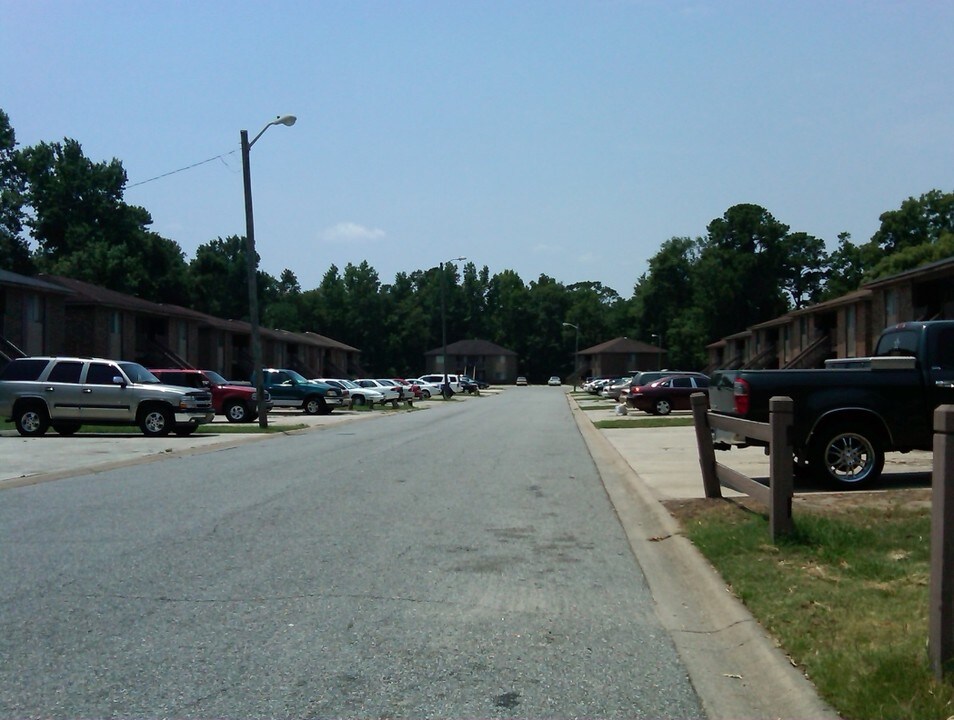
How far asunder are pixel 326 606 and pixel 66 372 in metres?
21.3

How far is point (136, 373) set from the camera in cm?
2691

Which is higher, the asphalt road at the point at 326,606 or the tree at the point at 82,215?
the tree at the point at 82,215

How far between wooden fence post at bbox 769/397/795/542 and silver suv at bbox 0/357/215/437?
798 inches

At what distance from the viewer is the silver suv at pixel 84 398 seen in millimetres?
25844

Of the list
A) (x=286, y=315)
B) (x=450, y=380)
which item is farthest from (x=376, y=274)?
(x=450, y=380)

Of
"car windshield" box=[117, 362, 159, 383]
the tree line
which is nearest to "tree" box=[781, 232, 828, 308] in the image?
the tree line

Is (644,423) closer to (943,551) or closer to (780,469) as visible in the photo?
(780,469)

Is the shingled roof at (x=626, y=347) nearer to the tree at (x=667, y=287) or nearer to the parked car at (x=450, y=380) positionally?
the tree at (x=667, y=287)

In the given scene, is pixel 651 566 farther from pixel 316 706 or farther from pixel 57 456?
pixel 57 456

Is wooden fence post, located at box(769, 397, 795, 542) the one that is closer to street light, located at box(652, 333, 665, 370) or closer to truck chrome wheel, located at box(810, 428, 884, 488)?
truck chrome wheel, located at box(810, 428, 884, 488)

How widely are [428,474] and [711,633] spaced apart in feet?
31.9

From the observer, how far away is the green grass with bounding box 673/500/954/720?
5074 millimetres

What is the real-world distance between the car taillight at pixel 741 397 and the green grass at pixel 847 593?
233 centimetres

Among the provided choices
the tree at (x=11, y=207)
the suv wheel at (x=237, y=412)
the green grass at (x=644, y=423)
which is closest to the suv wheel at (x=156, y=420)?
the suv wheel at (x=237, y=412)
